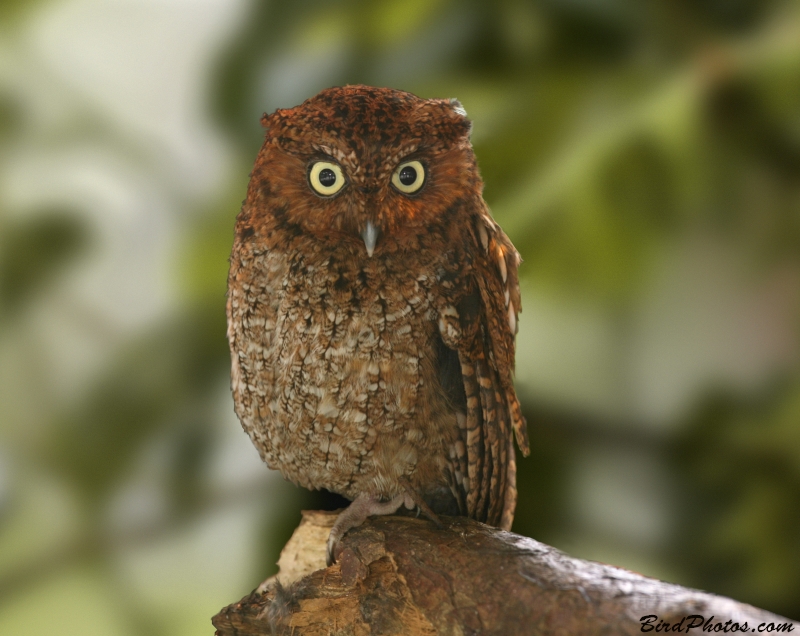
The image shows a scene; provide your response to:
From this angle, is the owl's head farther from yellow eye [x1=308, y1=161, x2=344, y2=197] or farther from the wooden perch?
the wooden perch

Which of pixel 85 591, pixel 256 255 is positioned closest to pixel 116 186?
pixel 256 255

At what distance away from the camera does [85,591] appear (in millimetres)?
2041

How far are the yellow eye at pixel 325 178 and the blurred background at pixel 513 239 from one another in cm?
80

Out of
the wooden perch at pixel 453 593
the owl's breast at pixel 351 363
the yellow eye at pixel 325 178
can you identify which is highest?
the yellow eye at pixel 325 178

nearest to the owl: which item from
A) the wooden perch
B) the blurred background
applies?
the wooden perch

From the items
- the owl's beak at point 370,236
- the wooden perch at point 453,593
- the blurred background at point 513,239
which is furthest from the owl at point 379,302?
the blurred background at point 513,239

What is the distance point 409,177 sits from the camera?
1220mm

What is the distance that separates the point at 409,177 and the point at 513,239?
0.74 metres

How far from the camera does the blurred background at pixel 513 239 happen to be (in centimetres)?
195

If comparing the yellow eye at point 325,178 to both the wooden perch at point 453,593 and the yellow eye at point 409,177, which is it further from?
the wooden perch at point 453,593

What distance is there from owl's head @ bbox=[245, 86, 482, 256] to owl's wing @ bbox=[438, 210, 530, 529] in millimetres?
107

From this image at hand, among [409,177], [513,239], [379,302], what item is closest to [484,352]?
[379,302]

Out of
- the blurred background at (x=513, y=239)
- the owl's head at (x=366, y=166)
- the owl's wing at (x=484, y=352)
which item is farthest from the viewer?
the blurred background at (x=513, y=239)

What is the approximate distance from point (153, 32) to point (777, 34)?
1.77 meters
